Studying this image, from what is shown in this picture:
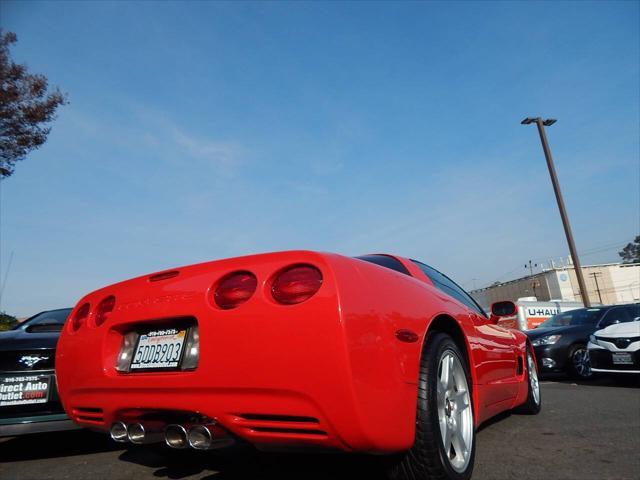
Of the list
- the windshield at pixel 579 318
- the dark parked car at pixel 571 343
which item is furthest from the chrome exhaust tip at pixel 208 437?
the windshield at pixel 579 318

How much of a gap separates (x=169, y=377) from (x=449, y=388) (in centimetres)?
133

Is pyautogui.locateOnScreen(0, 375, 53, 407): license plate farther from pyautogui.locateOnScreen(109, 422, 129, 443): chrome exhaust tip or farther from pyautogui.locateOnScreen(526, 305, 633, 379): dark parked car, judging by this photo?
pyautogui.locateOnScreen(526, 305, 633, 379): dark parked car

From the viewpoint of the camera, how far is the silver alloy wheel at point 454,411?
2.24 metres

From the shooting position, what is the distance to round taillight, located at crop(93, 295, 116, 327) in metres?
2.39

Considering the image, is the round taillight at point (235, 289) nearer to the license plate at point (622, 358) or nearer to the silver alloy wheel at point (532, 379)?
the silver alloy wheel at point (532, 379)

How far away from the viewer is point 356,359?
163 cm

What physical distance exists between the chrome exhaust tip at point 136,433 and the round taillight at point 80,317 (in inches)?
27.4

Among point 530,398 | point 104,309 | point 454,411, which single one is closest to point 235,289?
point 104,309

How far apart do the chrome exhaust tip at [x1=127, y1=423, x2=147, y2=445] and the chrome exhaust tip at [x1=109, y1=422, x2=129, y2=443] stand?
1.1 inches

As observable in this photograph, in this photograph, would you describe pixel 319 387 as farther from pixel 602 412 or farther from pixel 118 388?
pixel 602 412

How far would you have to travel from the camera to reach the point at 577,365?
7844 millimetres

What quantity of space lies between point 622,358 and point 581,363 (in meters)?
1.36

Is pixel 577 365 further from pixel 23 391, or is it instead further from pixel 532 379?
pixel 23 391

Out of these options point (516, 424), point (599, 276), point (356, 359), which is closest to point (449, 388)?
point (356, 359)
